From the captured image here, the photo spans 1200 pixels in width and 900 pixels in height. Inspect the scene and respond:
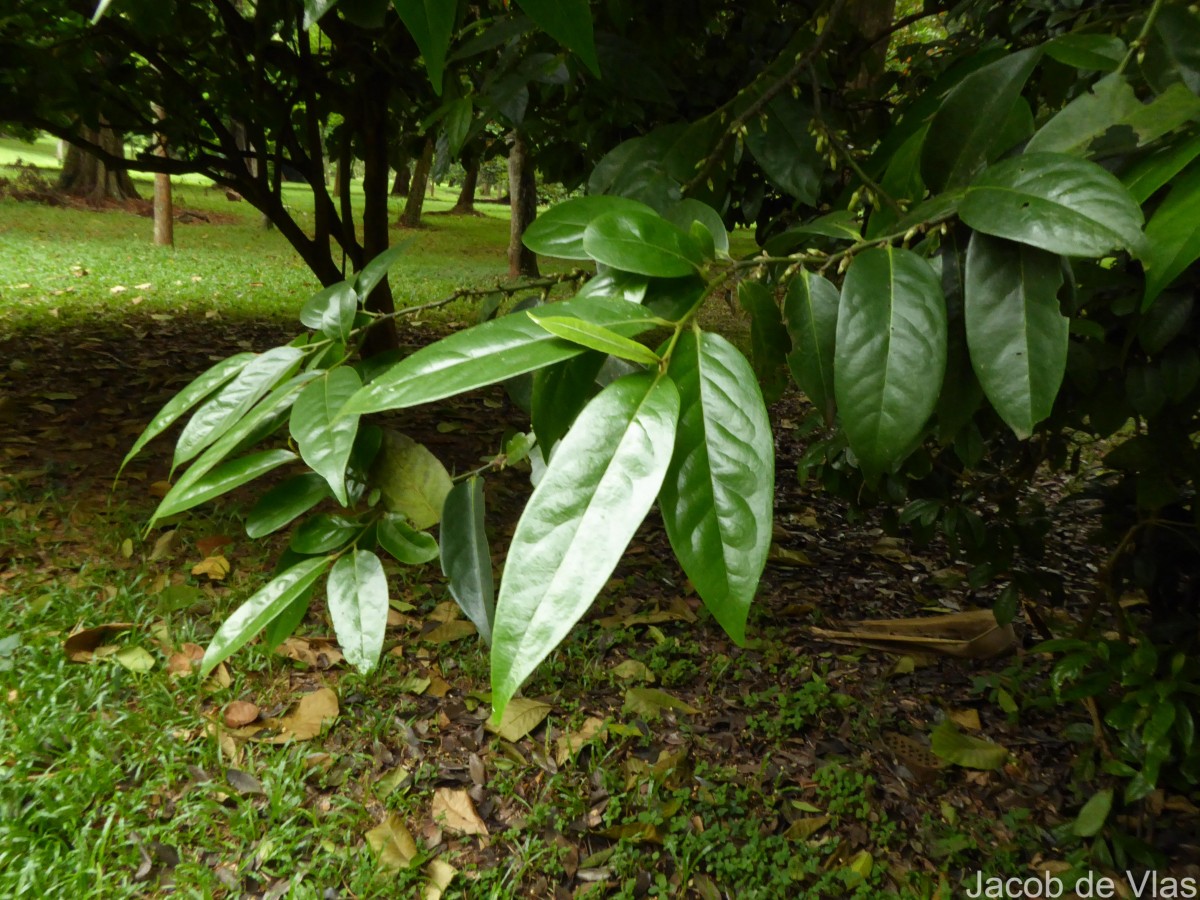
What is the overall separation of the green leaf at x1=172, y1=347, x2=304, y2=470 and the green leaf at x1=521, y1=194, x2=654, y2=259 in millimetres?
217

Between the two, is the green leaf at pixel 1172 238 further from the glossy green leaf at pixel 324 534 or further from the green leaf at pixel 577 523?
the glossy green leaf at pixel 324 534

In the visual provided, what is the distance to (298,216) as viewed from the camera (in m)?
11.3

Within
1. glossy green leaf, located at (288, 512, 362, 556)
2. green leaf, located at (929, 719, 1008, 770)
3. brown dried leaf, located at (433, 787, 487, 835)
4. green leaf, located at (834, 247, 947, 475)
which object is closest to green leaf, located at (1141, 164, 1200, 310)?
green leaf, located at (834, 247, 947, 475)

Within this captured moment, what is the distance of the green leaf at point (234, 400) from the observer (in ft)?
1.87

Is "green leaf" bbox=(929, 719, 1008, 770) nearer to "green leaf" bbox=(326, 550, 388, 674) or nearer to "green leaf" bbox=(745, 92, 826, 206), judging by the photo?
"green leaf" bbox=(745, 92, 826, 206)

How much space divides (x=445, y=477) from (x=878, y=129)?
1322mm

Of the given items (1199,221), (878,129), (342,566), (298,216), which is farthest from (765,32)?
(298,216)

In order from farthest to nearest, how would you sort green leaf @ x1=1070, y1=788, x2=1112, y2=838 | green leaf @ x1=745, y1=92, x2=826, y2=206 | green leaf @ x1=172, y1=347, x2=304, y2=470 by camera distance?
green leaf @ x1=1070, y1=788, x2=1112, y2=838 → green leaf @ x1=745, y1=92, x2=826, y2=206 → green leaf @ x1=172, y1=347, x2=304, y2=470

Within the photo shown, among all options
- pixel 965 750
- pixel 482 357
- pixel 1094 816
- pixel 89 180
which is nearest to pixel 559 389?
pixel 482 357

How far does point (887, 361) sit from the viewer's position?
0.49 m

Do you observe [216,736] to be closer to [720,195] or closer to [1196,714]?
[720,195]

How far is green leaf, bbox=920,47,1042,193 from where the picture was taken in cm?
64

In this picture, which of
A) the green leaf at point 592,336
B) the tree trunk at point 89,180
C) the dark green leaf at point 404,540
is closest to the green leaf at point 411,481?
the dark green leaf at point 404,540

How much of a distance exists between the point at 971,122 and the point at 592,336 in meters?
0.45
